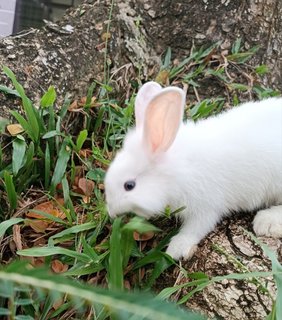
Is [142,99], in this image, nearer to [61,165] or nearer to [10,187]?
[61,165]

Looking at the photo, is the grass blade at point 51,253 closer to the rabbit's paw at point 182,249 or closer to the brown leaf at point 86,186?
the rabbit's paw at point 182,249

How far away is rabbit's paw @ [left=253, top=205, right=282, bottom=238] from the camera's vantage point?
1.96m

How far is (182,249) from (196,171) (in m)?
0.29

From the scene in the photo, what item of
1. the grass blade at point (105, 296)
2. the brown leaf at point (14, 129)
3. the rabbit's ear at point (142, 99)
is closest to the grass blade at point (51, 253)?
the rabbit's ear at point (142, 99)

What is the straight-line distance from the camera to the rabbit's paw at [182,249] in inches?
78.4

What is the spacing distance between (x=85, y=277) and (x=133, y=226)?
734mm

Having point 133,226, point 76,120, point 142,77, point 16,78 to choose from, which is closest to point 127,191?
point 133,226

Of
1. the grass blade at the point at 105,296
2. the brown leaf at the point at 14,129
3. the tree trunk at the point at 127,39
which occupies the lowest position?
the brown leaf at the point at 14,129

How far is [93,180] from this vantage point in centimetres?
242

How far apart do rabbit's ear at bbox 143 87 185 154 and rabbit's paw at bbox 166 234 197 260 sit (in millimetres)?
346

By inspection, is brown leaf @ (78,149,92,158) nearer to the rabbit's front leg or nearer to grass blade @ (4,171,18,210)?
grass blade @ (4,171,18,210)

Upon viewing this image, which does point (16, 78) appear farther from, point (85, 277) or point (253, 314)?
point (253, 314)

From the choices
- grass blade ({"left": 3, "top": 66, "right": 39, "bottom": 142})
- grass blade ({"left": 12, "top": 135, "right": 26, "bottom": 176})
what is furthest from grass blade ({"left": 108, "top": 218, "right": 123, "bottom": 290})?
grass blade ({"left": 3, "top": 66, "right": 39, "bottom": 142})

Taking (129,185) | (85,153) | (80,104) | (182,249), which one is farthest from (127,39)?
(182,249)
